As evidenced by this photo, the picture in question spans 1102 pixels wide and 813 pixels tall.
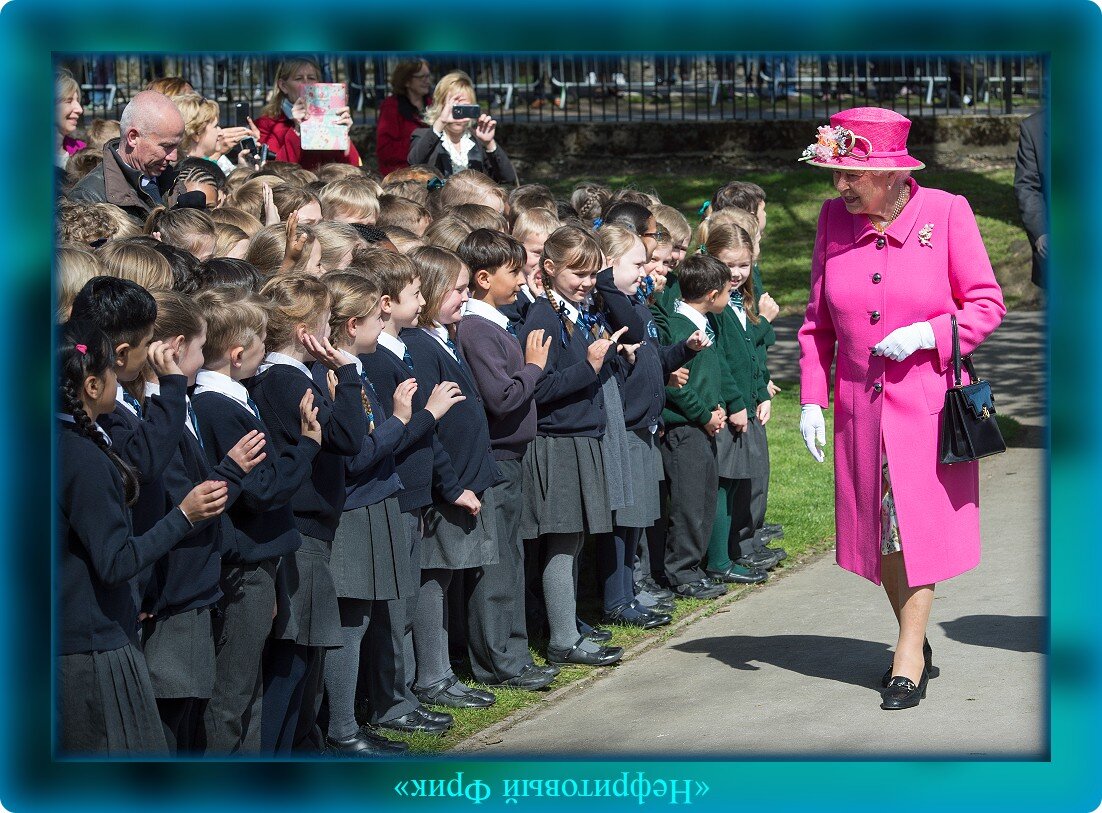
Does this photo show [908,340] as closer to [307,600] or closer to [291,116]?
[307,600]

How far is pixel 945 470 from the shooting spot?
580 centimetres

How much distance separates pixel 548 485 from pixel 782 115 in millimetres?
14580

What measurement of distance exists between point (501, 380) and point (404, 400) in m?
0.83

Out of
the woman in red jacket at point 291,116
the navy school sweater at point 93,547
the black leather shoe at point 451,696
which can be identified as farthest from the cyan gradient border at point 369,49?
the woman in red jacket at point 291,116

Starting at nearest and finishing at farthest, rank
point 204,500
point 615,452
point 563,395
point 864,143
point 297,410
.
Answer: point 204,500, point 297,410, point 864,143, point 563,395, point 615,452

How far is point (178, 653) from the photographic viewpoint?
4.65 metres

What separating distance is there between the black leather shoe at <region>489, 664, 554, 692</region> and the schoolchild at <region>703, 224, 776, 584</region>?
1.87 m

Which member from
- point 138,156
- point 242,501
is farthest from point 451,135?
point 242,501

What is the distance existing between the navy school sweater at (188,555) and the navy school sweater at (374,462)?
60 cm

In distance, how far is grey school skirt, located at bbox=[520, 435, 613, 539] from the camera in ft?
21.5

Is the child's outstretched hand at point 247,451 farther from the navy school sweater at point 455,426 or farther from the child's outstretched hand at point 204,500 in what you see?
the navy school sweater at point 455,426

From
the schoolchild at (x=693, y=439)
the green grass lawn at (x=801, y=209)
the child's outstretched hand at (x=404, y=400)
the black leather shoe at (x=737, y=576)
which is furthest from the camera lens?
the green grass lawn at (x=801, y=209)

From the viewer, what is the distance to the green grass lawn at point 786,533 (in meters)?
5.97

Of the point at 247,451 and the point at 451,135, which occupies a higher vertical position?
the point at 451,135
